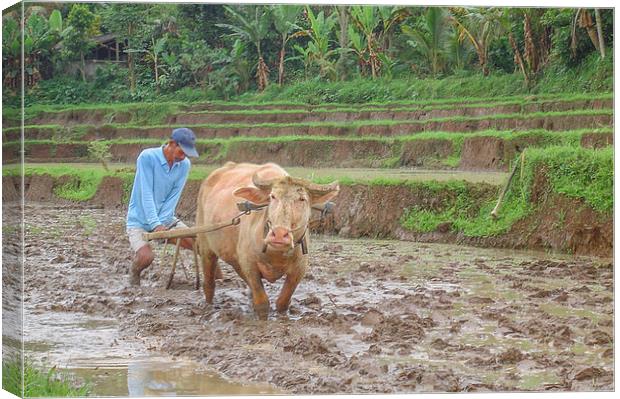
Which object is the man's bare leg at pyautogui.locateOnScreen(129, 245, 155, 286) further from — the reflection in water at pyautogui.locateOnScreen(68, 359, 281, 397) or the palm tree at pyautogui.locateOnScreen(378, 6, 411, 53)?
the palm tree at pyautogui.locateOnScreen(378, 6, 411, 53)

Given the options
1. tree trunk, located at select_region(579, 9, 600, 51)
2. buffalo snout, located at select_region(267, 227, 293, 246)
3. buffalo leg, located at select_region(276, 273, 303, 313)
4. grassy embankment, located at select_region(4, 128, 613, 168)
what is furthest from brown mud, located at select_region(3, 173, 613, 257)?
tree trunk, located at select_region(579, 9, 600, 51)

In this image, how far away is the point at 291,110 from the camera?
789cm

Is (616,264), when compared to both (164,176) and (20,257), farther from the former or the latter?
(20,257)

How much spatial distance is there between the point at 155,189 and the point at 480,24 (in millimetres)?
2148

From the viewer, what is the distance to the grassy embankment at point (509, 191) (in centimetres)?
777

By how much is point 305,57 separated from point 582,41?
1619mm

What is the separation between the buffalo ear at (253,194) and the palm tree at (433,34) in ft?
4.12

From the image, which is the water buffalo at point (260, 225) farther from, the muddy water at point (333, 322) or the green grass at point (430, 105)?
the green grass at point (430, 105)

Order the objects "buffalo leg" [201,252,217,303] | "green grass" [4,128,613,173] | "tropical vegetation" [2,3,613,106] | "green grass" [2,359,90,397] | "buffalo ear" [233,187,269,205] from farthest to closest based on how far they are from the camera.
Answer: "buffalo leg" [201,252,217,303]
"green grass" [4,128,613,173]
"buffalo ear" [233,187,269,205]
"tropical vegetation" [2,3,613,106]
"green grass" [2,359,90,397]

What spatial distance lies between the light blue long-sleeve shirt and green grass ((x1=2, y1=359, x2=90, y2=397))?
46.9 inches

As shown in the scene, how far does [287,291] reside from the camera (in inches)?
308

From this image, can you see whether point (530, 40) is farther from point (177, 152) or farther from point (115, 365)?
point (115, 365)

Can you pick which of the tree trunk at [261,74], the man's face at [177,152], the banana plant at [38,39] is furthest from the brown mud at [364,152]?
the banana plant at [38,39]

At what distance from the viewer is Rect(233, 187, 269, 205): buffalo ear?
7.61 meters
